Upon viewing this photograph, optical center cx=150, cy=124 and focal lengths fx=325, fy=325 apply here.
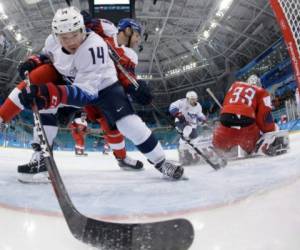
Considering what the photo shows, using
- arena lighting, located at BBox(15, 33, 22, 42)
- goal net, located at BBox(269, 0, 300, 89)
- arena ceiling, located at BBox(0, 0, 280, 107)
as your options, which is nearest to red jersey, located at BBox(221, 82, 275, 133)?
Result: goal net, located at BBox(269, 0, 300, 89)

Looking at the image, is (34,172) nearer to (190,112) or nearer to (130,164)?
(130,164)

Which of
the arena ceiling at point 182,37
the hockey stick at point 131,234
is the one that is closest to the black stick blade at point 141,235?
the hockey stick at point 131,234

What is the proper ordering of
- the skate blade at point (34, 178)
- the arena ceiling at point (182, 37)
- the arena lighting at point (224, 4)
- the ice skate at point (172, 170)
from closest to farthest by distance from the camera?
the skate blade at point (34, 178) → the ice skate at point (172, 170) → the arena ceiling at point (182, 37) → the arena lighting at point (224, 4)

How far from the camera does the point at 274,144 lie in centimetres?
241

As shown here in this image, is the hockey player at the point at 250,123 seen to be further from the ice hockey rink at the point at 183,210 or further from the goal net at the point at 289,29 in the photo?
the goal net at the point at 289,29

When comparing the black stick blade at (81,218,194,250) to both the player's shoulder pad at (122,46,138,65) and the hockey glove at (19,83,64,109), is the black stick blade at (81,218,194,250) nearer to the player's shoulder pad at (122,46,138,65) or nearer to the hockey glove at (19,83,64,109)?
the hockey glove at (19,83,64,109)

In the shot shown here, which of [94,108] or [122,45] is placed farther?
[122,45]

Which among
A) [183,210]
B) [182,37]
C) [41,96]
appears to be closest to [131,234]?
[183,210]

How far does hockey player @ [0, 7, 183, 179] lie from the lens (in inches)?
50.9

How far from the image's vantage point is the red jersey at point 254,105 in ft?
8.30

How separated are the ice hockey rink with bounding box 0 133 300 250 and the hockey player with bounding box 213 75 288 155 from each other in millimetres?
988

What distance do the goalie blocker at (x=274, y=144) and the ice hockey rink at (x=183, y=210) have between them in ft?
3.06

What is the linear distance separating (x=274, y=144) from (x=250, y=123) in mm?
253

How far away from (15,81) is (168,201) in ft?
38.9
